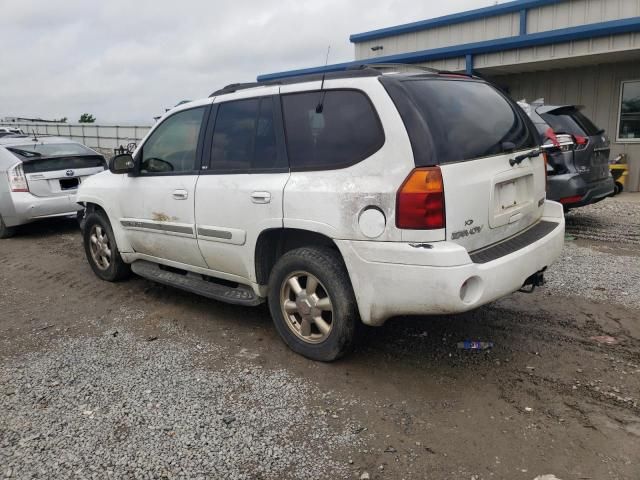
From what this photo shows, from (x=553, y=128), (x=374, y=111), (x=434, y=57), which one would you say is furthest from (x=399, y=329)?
(x=434, y=57)

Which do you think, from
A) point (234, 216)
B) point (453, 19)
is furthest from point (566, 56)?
point (234, 216)

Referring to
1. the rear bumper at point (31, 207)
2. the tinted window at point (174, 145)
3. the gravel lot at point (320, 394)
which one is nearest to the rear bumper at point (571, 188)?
the gravel lot at point (320, 394)

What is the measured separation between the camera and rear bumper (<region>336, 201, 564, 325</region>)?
3.09 metres

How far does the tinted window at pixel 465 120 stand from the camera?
3287 millimetres

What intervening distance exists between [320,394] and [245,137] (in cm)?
196

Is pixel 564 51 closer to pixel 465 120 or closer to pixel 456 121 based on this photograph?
pixel 465 120

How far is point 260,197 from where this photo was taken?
12.7 ft

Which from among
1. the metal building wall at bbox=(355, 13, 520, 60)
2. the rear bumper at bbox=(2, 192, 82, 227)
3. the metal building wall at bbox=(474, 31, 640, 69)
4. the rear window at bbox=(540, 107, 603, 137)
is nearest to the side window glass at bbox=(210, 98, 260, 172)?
the rear window at bbox=(540, 107, 603, 137)

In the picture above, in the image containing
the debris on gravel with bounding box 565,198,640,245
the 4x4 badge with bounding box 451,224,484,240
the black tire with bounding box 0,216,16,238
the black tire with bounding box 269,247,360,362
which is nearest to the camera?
the 4x4 badge with bounding box 451,224,484,240

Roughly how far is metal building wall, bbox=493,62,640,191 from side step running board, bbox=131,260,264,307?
10627 mm

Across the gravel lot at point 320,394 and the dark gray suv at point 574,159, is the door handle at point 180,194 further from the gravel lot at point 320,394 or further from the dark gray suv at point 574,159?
the dark gray suv at point 574,159

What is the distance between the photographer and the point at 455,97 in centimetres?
360

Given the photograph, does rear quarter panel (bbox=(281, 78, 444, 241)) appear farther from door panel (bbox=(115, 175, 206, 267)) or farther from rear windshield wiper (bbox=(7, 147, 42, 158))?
rear windshield wiper (bbox=(7, 147, 42, 158))

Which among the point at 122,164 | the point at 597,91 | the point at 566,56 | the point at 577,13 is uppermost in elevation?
the point at 577,13
